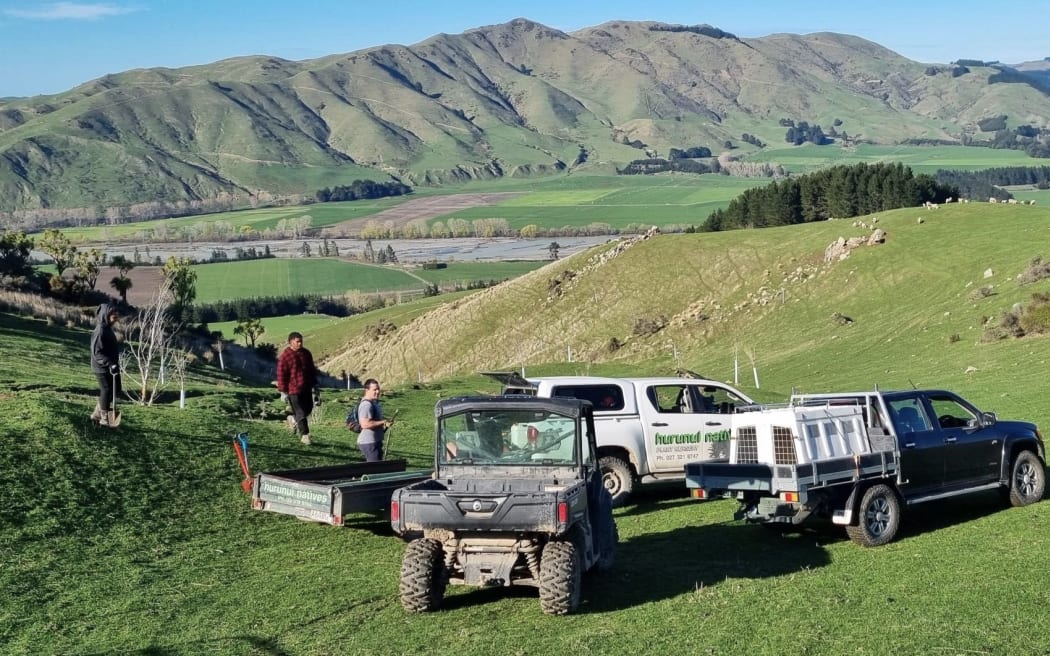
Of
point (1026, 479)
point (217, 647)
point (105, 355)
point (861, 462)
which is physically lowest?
point (217, 647)

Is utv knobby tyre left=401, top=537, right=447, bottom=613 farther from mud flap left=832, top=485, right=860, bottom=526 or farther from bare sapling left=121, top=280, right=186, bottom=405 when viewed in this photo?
bare sapling left=121, top=280, right=186, bottom=405

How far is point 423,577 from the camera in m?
11.3

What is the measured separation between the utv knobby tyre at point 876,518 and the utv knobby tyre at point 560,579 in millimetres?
4750

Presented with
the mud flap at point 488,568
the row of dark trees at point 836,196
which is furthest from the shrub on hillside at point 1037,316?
the row of dark trees at point 836,196

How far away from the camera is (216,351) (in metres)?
66.3

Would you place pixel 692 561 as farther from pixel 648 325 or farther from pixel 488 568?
pixel 648 325

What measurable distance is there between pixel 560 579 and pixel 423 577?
1468 mm

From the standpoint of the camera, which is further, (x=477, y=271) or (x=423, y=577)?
(x=477, y=271)

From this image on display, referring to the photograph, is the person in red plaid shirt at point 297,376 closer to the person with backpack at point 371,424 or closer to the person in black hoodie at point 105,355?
the person with backpack at point 371,424

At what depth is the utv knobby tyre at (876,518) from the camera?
14.0 metres

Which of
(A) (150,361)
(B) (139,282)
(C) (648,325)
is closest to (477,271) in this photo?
(B) (139,282)

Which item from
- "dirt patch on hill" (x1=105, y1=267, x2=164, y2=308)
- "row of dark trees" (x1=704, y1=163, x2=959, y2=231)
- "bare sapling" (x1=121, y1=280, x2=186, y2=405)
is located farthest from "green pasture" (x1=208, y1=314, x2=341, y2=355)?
"bare sapling" (x1=121, y1=280, x2=186, y2=405)

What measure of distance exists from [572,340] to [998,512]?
6516 centimetres

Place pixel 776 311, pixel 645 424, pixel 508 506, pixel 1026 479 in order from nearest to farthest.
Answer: pixel 508 506
pixel 1026 479
pixel 645 424
pixel 776 311
